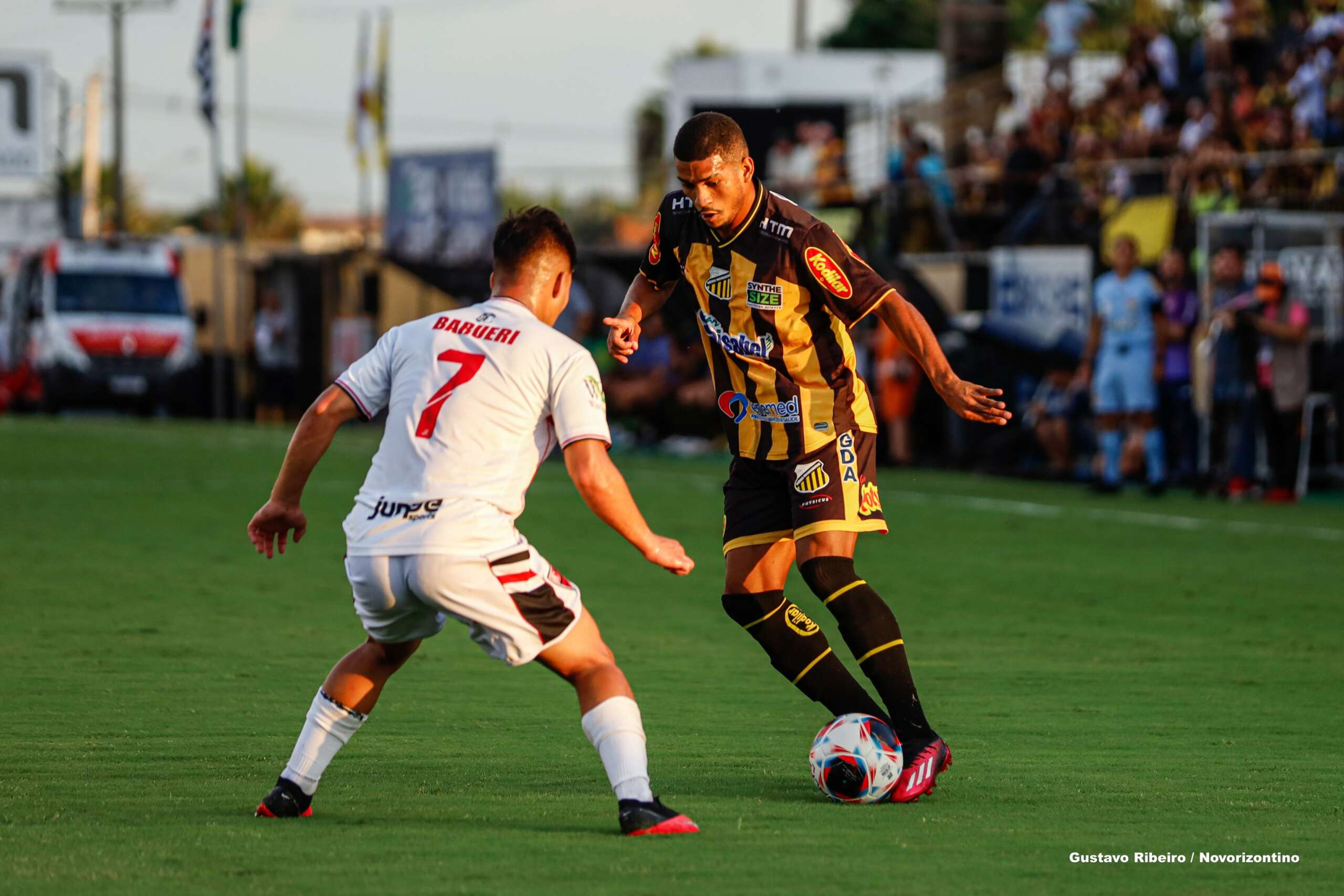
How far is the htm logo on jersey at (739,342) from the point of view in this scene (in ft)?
20.1

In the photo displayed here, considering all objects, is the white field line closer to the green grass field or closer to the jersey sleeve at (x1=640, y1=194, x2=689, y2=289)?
the green grass field

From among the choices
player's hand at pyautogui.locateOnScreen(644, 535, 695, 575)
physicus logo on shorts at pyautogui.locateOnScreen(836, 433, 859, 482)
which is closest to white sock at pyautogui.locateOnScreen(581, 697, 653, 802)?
player's hand at pyautogui.locateOnScreen(644, 535, 695, 575)

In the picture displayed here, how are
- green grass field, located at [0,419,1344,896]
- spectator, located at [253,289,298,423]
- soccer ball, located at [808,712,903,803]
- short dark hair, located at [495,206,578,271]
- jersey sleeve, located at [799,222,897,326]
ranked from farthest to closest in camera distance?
spectator, located at [253,289,298,423], jersey sleeve, located at [799,222,897,326], soccer ball, located at [808,712,903,803], short dark hair, located at [495,206,578,271], green grass field, located at [0,419,1344,896]

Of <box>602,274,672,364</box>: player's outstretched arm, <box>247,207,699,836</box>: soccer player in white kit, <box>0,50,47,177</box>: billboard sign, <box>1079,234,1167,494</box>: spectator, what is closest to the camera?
<box>247,207,699,836</box>: soccer player in white kit

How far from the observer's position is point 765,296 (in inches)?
239

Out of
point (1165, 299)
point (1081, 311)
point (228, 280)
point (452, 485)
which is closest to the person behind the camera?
point (452, 485)

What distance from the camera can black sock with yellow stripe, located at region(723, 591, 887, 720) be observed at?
19.9 ft

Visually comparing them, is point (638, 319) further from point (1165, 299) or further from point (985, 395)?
point (1165, 299)

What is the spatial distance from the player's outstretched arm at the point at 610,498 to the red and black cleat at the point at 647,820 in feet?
2.06

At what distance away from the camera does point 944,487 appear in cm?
2000

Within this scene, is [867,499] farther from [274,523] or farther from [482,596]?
[274,523]

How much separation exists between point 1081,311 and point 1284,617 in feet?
33.8

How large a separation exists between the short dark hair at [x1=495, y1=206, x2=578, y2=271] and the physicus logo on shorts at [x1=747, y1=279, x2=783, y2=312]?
1.01 meters

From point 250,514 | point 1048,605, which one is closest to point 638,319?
point 1048,605
